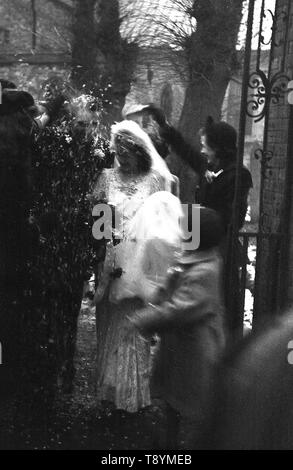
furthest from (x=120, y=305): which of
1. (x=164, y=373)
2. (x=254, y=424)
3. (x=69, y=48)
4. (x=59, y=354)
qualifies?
(x=69, y=48)

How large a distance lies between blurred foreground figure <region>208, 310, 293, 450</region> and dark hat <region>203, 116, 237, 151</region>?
136 inches

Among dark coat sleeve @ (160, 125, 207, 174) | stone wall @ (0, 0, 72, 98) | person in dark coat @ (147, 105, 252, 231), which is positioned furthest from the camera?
stone wall @ (0, 0, 72, 98)

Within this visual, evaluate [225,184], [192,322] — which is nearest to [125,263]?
[192,322]

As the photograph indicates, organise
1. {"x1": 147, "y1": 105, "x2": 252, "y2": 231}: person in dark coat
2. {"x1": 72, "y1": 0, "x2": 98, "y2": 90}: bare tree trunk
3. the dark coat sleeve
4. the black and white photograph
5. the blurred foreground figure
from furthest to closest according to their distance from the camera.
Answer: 1. {"x1": 72, "y1": 0, "x2": 98, "y2": 90}: bare tree trunk
2. the dark coat sleeve
3. {"x1": 147, "y1": 105, "x2": 252, "y2": 231}: person in dark coat
4. the black and white photograph
5. the blurred foreground figure

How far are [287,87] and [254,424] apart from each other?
3275 mm

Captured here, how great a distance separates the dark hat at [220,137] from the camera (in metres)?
5.95

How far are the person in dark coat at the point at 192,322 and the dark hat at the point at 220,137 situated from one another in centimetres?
182

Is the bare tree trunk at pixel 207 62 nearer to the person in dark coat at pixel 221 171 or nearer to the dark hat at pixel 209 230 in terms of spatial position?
the person in dark coat at pixel 221 171

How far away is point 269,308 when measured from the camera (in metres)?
5.53

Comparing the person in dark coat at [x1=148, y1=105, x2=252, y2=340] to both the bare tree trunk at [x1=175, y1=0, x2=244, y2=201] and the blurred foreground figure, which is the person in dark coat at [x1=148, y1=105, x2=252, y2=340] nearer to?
the blurred foreground figure

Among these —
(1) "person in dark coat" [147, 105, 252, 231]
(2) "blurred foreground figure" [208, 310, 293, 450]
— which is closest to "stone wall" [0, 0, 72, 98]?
(1) "person in dark coat" [147, 105, 252, 231]

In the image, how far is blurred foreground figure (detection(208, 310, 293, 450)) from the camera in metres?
2.43

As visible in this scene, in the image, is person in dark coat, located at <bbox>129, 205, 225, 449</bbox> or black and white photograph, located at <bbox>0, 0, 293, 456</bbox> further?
black and white photograph, located at <bbox>0, 0, 293, 456</bbox>

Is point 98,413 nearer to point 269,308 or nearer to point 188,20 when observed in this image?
point 269,308
